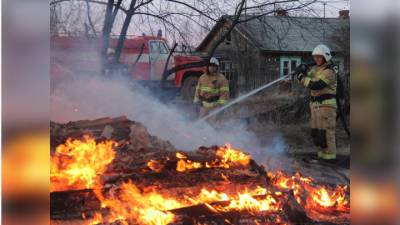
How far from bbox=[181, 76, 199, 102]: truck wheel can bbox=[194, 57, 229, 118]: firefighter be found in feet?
0.16

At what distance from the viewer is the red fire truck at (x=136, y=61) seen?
174 inches

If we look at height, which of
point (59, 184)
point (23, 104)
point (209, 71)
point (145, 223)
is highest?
point (209, 71)

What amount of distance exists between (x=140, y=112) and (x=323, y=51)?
6.43ft

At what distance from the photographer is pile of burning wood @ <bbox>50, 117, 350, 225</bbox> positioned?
4.52 meters

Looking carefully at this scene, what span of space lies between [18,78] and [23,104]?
211 mm

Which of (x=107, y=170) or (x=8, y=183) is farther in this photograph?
(x=107, y=170)

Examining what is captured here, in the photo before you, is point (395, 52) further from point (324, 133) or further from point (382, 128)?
point (324, 133)

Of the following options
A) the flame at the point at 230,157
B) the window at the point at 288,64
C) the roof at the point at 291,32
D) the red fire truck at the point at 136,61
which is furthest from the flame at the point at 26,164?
the window at the point at 288,64

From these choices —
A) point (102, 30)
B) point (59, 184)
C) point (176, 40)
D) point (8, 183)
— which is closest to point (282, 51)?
point (176, 40)

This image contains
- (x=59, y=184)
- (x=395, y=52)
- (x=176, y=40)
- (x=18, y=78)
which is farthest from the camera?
(x=176, y=40)

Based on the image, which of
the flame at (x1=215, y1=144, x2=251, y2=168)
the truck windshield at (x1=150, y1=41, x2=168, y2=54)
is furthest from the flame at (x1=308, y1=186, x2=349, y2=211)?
the truck windshield at (x1=150, y1=41, x2=168, y2=54)

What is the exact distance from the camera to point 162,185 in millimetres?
4738

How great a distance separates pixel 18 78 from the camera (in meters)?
3.82

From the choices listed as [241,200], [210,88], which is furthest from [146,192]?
[210,88]
